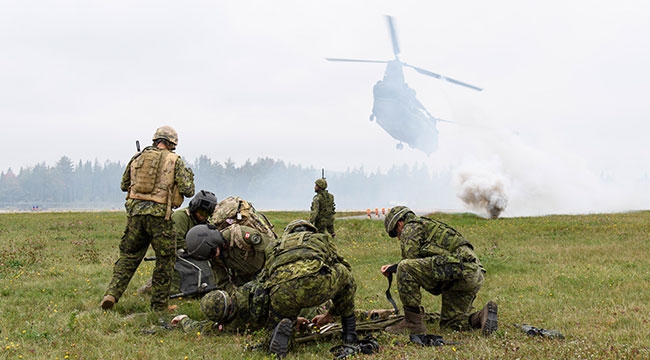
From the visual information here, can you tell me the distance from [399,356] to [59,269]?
9635mm

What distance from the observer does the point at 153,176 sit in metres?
8.30

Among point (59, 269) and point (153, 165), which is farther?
point (59, 269)

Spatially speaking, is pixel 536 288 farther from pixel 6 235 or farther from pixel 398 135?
pixel 398 135

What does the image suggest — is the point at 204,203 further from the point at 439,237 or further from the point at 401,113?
the point at 401,113

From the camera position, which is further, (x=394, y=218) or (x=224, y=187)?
(x=224, y=187)

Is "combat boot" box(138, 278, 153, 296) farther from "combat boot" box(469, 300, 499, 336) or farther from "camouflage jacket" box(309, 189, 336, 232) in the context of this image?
"camouflage jacket" box(309, 189, 336, 232)

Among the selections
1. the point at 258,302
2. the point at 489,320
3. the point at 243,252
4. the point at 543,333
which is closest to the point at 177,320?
the point at 243,252

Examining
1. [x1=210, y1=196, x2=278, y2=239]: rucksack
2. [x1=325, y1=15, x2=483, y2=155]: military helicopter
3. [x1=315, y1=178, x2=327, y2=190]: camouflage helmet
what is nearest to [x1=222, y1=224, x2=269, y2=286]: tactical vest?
[x1=210, y1=196, x2=278, y2=239]: rucksack

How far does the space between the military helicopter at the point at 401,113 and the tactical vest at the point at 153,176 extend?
4259 cm

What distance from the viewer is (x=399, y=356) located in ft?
19.0

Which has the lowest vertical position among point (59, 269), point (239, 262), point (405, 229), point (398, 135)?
point (59, 269)

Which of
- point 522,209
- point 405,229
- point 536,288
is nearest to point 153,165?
point 405,229

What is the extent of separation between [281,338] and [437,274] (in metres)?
2.33

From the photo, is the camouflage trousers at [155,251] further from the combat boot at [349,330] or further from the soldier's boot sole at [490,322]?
the soldier's boot sole at [490,322]
